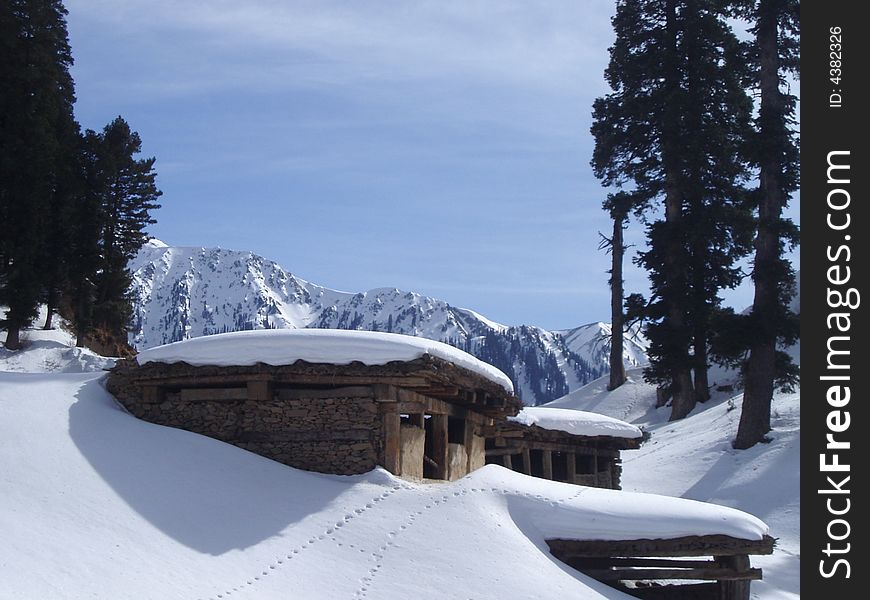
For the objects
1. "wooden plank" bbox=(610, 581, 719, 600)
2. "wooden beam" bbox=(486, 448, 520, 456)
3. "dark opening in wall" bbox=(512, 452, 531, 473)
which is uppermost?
"wooden beam" bbox=(486, 448, 520, 456)

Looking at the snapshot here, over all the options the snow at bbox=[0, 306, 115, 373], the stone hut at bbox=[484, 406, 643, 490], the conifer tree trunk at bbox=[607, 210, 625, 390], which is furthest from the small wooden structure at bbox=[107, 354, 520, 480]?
the conifer tree trunk at bbox=[607, 210, 625, 390]

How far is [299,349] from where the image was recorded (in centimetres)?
1420

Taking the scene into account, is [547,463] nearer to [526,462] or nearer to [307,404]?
[526,462]

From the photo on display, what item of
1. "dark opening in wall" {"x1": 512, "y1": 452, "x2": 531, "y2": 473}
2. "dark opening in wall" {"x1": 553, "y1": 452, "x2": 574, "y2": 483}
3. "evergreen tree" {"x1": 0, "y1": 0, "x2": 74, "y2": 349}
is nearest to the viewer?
"dark opening in wall" {"x1": 512, "y1": 452, "x2": 531, "y2": 473}

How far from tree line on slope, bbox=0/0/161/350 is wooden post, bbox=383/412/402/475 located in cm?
1805

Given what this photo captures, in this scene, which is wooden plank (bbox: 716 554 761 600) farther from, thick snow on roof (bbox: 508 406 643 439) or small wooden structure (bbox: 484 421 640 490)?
thick snow on roof (bbox: 508 406 643 439)

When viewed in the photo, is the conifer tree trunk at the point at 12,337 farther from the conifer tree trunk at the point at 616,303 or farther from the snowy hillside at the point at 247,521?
the conifer tree trunk at the point at 616,303

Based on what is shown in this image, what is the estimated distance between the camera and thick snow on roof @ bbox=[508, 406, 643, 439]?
22578 millimetres

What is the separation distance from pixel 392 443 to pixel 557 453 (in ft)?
39.7

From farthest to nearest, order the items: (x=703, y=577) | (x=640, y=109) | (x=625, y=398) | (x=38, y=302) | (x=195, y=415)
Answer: (x=625, y=398), (x=640, y=109), (x=38, y=302), (x=195, y=415), (x=703, y=577)

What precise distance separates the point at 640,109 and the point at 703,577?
23.2 m
